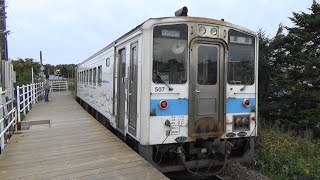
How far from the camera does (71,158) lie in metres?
6.33

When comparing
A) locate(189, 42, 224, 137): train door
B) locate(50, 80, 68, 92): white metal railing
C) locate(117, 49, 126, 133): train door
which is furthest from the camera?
locate(50, 80, 68, 92): white metal railing

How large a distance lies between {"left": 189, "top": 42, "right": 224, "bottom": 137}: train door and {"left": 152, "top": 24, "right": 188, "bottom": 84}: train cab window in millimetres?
190

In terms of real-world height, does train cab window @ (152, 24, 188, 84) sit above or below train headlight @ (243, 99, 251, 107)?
above

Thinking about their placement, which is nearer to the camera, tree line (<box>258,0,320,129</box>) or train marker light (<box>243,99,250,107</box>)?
train marker light (<box>243,99,250,107</box>)

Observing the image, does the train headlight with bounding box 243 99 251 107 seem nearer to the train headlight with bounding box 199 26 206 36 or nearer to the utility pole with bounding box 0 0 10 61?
the train headlight with bounding box 199 26 206 36

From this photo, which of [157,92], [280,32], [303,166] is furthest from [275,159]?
[280,32]

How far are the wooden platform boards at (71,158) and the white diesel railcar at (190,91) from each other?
52cm

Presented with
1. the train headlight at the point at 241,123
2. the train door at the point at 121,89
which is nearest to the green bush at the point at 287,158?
the train headlight at the point at 241,123

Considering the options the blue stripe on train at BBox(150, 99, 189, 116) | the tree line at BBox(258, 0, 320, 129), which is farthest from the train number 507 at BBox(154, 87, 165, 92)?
the tree line at BBox(258, 0, 320, 129)

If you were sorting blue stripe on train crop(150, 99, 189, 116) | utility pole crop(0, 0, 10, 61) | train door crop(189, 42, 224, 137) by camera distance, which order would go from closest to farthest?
blue stripe on train crop(150, 99, 189, 116)
train door crop(189, 42, 224, 137)
utility pole crop(0, 0, 10, 61)

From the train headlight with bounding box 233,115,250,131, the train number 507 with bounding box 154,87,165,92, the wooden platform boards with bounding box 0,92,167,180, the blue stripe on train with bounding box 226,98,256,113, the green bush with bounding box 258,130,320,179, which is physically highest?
the train number 507 with bounding box 154,87,165,92

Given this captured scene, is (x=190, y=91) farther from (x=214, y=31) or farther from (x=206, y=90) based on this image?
(x=214, y=31)

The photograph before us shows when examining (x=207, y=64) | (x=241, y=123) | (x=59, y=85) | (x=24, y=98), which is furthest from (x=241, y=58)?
(x=59, y=85)

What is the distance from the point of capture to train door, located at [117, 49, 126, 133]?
7.45 metres
